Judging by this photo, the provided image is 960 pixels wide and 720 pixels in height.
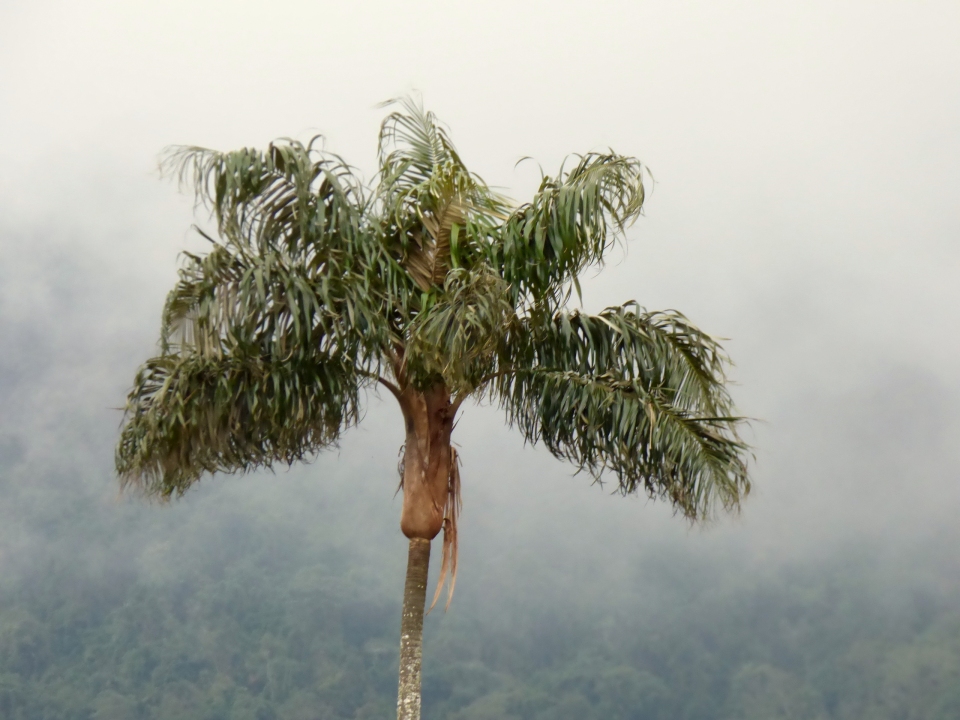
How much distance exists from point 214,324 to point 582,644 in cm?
5845

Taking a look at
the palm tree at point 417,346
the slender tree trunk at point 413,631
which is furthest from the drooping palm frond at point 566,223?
the slender tree trunk at point 413,631

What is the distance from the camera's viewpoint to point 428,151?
11219 millimetres

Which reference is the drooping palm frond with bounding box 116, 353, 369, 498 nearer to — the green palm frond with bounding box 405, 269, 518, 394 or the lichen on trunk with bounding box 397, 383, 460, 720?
the lichen on trunk with bounding box 397, 383, 460, 720

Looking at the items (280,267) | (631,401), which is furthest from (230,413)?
(631,401)

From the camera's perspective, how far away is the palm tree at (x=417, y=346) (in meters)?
9.35

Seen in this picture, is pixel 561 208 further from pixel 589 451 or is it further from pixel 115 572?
pixel 115 572

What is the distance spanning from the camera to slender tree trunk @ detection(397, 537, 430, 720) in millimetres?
9891

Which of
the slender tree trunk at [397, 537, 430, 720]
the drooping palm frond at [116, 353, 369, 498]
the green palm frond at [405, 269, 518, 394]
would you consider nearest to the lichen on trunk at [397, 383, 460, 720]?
the slender tree trunk at [397, 537, 430, 720]

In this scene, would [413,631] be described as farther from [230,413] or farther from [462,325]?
[462,325]

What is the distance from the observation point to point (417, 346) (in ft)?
31.0

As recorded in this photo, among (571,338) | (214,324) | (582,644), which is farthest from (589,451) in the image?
(582,644)

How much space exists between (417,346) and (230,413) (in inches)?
60.0

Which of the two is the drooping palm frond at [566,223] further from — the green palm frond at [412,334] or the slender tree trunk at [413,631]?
the slender tree trunk at [413,631]

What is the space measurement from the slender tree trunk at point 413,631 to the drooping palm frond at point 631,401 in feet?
4.42
